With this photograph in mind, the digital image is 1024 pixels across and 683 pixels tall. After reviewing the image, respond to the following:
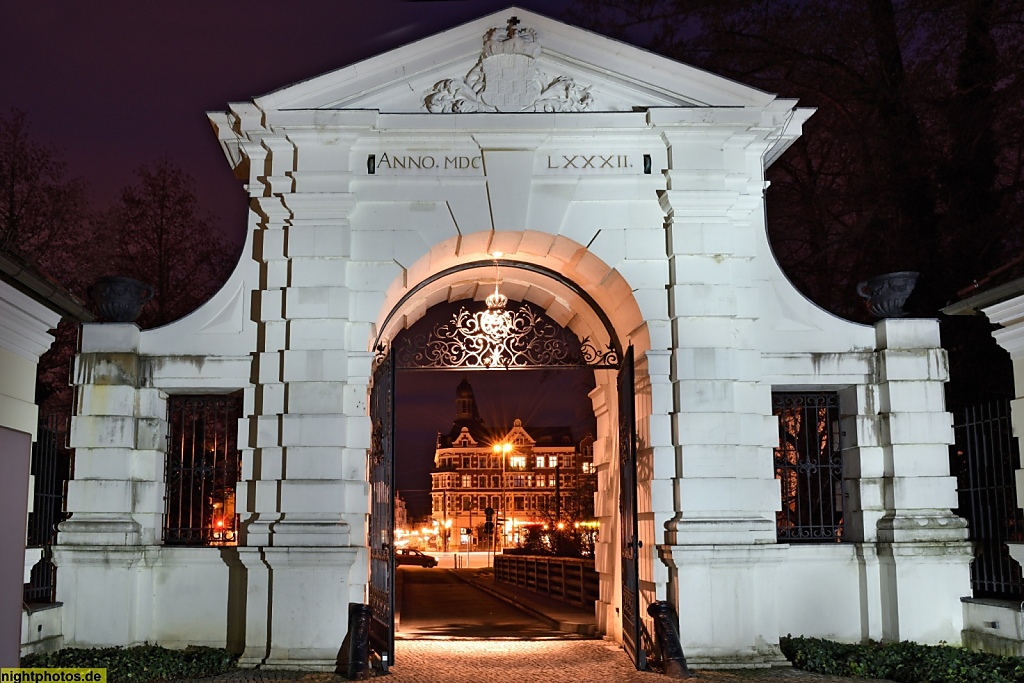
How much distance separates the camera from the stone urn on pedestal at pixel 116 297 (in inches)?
515

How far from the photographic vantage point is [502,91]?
13.1 m

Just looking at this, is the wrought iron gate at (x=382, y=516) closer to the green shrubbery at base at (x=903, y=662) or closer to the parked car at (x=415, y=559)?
the green shrubbery at base at (x=903, y=662)

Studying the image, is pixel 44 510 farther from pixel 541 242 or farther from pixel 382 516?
pixel 541 242

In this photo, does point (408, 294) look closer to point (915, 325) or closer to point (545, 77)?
point (545, 77)

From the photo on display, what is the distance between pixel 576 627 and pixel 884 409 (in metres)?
7.29

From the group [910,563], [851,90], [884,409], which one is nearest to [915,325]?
[884,409]

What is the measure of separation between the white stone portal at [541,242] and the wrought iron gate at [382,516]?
0.58 feet

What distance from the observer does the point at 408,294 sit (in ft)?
46.1

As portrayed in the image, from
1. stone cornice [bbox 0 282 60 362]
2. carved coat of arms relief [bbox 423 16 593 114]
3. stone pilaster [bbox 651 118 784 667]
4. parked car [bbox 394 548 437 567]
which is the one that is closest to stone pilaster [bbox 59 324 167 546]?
stone cornice [bbox 0 282 60 362]

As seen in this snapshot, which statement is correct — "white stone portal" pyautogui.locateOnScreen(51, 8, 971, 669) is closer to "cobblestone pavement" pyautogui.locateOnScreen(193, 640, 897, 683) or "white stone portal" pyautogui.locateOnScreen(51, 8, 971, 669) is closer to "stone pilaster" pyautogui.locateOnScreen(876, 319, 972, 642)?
"stone pilaster" pyautogui.locateOnScreen(876, 319, 972, 642)

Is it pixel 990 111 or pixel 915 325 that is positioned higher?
pixel 990 111

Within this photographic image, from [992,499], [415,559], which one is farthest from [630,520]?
[415,559]

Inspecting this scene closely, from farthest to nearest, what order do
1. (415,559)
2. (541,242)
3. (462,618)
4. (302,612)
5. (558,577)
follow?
(415,559)
(558,577)
(462,618)
(541,242)
(302,612)

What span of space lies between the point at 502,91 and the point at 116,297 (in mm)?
4883
